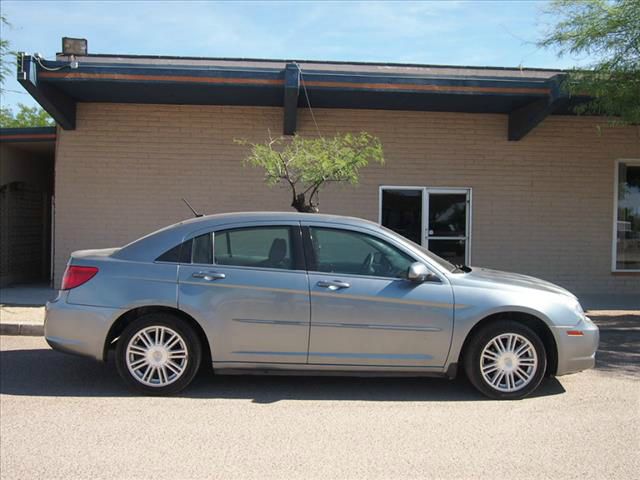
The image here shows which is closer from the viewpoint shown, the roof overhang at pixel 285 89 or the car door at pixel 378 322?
the car door at pixel 378 322

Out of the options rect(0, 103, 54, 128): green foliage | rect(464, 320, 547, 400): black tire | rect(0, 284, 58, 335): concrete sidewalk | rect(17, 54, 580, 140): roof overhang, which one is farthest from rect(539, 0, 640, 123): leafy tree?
rect(0, 103, 54, 128): green foliage

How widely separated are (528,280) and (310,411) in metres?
2.55

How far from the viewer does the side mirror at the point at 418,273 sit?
5.20 m

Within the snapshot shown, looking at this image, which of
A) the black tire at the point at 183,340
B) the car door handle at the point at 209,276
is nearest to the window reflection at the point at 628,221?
the car door handle at the point at 209,276

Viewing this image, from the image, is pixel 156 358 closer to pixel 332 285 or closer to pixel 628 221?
pixel 332 285

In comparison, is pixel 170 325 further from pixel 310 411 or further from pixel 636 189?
pixel 636 189

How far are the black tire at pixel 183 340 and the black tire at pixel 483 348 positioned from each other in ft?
8.10

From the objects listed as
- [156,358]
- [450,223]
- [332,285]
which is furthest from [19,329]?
[450,223]

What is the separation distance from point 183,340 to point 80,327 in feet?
3.15

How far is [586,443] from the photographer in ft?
14.1

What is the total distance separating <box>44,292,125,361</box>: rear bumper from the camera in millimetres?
5309

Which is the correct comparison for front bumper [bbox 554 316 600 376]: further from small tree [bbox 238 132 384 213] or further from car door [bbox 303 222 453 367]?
small tree [bbox 238 132 384 213]

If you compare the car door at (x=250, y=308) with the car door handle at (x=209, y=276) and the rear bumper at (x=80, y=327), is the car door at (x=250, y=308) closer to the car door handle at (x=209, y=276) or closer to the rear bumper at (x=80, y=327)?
the car door handle at (x=209, y=276)

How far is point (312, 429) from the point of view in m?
4.54
